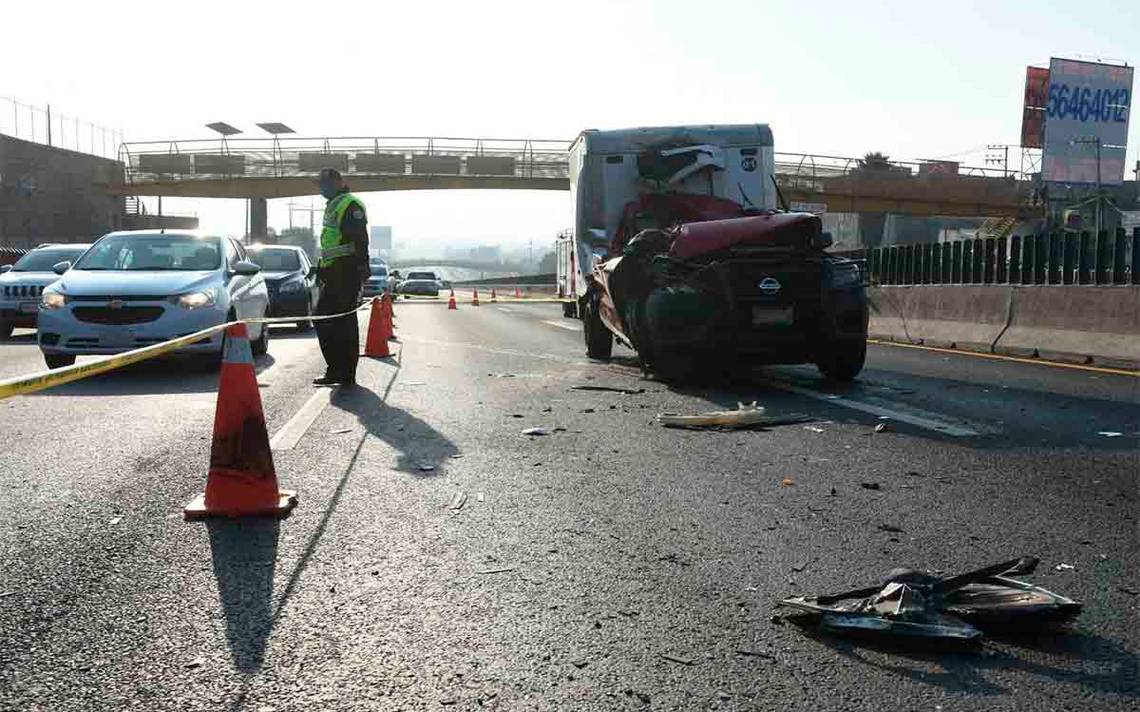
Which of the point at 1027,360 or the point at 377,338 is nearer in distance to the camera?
the point at 1027,360

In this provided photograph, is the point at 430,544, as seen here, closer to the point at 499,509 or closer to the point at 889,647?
the point at 499,509

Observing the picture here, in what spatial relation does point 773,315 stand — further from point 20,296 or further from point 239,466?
point 20,296

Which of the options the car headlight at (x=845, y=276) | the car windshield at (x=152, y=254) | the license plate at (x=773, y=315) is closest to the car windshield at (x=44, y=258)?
the car windshield at (x=152, y=254)

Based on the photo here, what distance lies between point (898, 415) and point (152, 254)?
30.0 ft

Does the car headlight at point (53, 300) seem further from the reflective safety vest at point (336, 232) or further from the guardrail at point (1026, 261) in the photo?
the guardrail at point (1026, 261)

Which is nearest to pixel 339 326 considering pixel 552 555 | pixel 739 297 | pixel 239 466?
pixel 739 297

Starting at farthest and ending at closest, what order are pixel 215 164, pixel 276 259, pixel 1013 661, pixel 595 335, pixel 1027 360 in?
Answer: pixel 215 164 < pixel 276 259 < pixel 595 335 < pixel 1027 360 < pixel 1013 661

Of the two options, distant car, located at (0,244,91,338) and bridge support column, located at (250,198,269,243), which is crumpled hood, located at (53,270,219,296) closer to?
distant car, located at (0,244,91,338)

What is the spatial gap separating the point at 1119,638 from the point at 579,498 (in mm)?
2904

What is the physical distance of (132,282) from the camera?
1309cm

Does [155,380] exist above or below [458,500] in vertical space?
below

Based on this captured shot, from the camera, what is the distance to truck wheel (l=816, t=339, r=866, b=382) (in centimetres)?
1149

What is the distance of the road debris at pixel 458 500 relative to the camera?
6.03m

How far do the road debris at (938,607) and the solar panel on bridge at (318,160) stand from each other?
180ft
